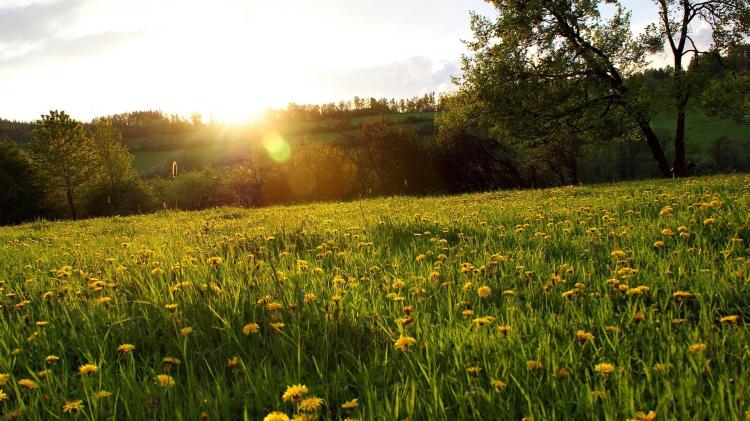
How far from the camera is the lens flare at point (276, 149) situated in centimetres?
5219

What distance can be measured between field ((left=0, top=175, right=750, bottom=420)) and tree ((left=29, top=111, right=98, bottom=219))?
50703mm

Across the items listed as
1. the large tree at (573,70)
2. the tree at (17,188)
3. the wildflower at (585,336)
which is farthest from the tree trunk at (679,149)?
the tree at (17,188)

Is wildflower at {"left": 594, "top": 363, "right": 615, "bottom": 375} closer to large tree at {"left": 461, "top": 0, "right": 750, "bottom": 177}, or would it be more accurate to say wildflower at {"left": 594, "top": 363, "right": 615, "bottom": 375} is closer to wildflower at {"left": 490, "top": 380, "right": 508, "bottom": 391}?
wildflower at {"left": 490, "top": 380, "right": 508, "bottom": 391}

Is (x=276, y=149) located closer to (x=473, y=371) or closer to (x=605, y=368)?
(x=473, y=371)

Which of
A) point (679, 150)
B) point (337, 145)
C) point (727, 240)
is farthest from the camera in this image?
point (337, 145)

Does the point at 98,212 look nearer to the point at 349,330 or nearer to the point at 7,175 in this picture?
the point at 7,175

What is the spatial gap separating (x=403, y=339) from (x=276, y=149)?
56.9 m

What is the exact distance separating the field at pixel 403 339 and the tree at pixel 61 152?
50.7 metres

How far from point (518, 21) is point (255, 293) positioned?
23.7m

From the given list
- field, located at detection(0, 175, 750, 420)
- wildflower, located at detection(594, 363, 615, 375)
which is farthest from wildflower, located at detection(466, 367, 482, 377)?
wildflower, located at detection(594, 363, 615, 375)

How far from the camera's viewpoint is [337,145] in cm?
4794

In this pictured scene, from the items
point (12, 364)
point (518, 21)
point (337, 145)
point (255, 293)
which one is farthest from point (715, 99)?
point (337, 145)

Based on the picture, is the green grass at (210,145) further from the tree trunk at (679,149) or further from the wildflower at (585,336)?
the wildflower at (585,336)

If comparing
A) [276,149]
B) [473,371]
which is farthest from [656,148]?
Answer: [276,149]
